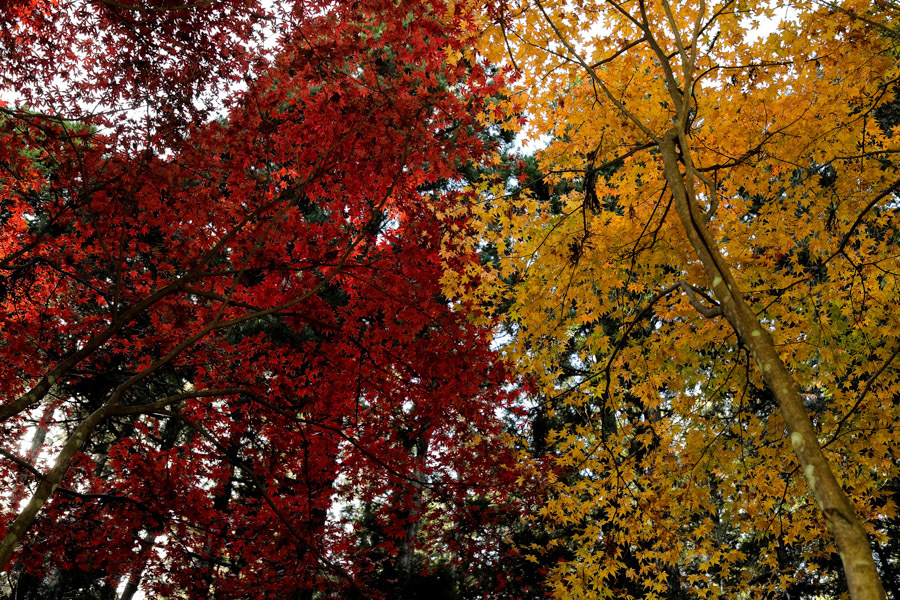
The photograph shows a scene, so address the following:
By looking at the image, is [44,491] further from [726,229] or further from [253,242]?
[726,229]

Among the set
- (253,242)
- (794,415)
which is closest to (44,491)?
(253,242)

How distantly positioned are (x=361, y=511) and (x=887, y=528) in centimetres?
1141

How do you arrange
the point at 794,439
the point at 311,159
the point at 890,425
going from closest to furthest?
1. the point at 794,439
2. the point at 890,425
3. the point at 311,159

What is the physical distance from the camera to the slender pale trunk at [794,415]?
1.77 m

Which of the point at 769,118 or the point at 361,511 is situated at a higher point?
the point at 769,118

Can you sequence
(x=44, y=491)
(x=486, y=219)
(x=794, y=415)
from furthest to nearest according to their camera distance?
(x=486, y=219)
(x=44, y=491)
(x=794, y=415)

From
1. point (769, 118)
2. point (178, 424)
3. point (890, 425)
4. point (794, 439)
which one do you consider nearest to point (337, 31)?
point (769, 118)

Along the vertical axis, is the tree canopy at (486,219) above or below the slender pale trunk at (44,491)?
above

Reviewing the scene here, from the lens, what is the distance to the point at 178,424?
11234 mm

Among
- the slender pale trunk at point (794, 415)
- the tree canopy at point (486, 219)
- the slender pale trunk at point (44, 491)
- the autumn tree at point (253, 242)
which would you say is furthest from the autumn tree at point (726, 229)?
the slender pale trunk at point (44, 491)

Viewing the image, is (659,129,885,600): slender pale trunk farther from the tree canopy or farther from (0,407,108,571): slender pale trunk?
(0,407,108,571): slender pale trunk

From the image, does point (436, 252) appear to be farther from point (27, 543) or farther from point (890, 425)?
point (27, 543)

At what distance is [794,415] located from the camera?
7.06ft

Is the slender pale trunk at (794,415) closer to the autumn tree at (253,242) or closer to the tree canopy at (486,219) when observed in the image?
the tree canopy at (486,219)
